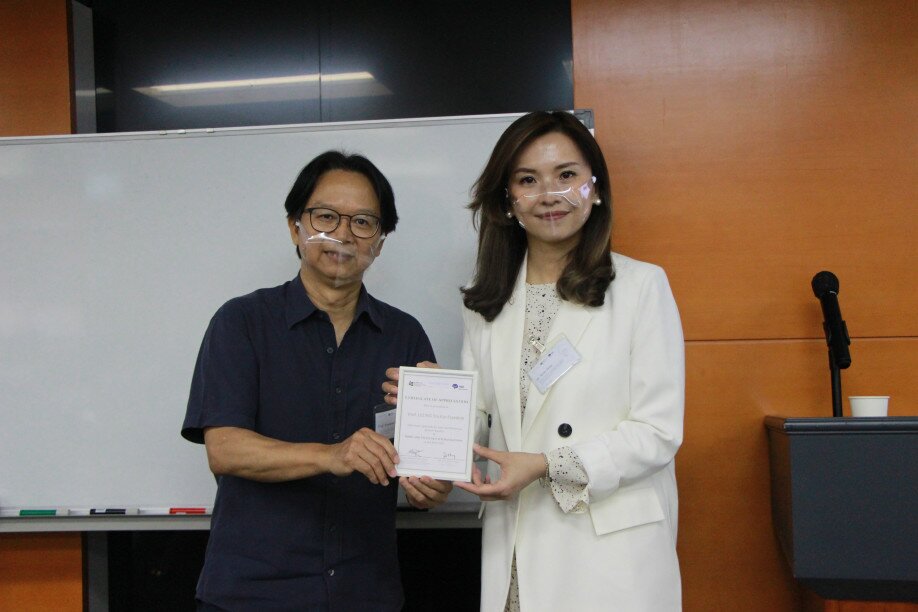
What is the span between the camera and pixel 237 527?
63.2 inches

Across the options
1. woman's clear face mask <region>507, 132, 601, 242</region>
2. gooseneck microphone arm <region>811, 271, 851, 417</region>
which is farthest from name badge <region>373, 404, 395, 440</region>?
gooseneck microphone arm <region>811, 271, 851, 417</region>

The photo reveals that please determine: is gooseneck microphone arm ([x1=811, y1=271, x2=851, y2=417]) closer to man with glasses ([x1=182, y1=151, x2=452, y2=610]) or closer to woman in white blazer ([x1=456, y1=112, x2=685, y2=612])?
woman in white blazer ([x1=456, y1=112, x2=685, y2=612])

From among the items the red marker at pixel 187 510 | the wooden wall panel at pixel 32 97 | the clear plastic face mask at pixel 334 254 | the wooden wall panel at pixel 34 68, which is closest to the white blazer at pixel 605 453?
the clear plastic face mask at pixel 334 254

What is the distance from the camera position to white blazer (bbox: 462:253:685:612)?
1488 mm

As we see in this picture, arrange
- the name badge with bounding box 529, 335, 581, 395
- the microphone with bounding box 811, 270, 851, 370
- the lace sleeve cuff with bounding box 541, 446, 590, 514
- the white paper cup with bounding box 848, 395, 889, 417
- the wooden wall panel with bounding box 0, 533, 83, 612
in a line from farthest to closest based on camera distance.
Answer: the wooden wall panel with bounding box 0, 533, 83, 612
the microphone with bounding box 811, 270, 851, 370
the white paper cup with bounding box 848, 395, 889, 417
the name badge with bounding box 529, 335, 581, 395
the lace sleeve cuff with bounding box 541, 446, 590, 514

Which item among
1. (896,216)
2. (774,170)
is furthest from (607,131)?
(896,216)

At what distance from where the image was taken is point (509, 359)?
162cm

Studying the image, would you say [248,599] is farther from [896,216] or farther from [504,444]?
[896,216]

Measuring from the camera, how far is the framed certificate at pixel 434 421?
4.84 feet

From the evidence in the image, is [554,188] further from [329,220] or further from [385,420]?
[385,420]

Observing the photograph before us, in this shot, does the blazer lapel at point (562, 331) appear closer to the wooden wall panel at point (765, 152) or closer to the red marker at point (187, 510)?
the wooden wall panel at point (765, 152)

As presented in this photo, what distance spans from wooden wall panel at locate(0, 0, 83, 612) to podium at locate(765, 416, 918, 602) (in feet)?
8.72

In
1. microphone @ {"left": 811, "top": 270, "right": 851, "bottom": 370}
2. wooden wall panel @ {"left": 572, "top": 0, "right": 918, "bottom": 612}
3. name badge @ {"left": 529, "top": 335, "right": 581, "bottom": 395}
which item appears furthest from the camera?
wooden wall panel @ {"left": 572, "top": 0, "right": 918, "bottom": 612}

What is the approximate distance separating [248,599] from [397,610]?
370mm
